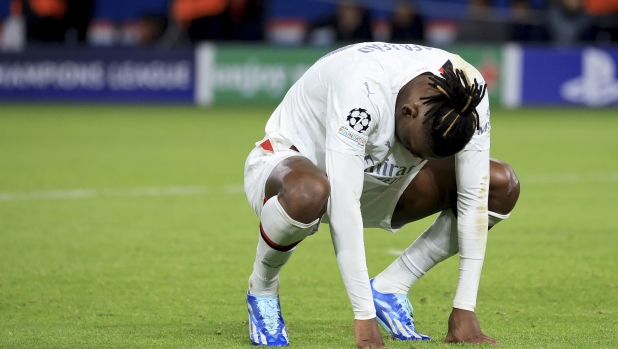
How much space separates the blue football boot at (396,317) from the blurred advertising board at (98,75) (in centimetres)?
1260

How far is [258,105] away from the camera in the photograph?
16.7 meters

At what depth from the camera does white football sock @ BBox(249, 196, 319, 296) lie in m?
3.67

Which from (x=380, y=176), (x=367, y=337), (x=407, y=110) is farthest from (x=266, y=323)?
(x=407, y=110)

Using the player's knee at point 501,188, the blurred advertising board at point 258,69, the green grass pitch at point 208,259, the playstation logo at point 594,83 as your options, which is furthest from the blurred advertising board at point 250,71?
the player's knee at point 501,188

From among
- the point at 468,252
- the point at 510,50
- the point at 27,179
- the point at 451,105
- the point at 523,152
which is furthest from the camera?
the point at 510,50

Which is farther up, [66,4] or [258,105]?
[66,4]

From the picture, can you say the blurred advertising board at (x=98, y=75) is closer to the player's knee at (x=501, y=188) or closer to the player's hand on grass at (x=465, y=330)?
the player's knee at (x=501, y=188)

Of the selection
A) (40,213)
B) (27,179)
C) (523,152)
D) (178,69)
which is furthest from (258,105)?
(40,213)

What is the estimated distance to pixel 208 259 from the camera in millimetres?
5754

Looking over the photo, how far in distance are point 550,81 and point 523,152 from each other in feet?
18.5

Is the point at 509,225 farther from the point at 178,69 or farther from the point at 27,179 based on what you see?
the point at 178,69

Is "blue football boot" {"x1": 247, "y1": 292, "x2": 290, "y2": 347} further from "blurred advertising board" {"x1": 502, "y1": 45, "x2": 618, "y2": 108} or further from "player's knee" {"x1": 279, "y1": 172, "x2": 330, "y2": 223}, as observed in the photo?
"blurred advertising board" {"x1": 502, "y1": 45, "x2": 618, "y2": 108}

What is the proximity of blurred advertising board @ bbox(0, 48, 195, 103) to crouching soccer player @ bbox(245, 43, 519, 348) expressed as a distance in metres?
12.5

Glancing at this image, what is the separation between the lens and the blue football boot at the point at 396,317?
4043 millimetres
